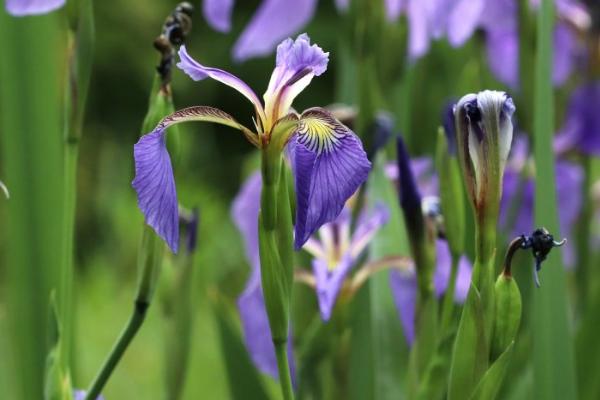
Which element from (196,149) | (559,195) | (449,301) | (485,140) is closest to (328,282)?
(449,301)

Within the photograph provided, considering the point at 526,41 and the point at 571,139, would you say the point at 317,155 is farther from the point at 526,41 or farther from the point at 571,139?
the point at 571,139

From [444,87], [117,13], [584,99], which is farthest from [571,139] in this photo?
[117,13]

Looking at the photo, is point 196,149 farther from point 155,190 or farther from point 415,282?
point 155,190

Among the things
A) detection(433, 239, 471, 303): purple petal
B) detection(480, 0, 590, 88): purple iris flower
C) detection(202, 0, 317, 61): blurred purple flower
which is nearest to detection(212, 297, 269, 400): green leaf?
detection(433, 239, 471, 303): purple petal

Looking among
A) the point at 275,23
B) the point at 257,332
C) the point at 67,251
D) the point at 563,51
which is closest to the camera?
the point at 67,251

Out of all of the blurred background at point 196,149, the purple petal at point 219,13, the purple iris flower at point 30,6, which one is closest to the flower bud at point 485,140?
the blurred background at point 196,149

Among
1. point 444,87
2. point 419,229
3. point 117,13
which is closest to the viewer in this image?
point 419,229
